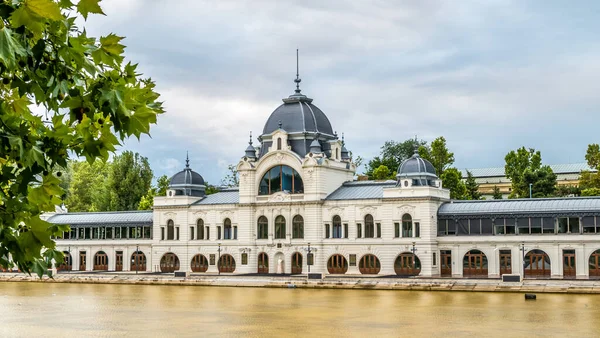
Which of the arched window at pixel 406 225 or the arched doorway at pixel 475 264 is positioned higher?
the arched window at pixel 406 225

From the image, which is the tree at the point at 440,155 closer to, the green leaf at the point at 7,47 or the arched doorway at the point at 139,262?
the arched doorway at the point at 139,262

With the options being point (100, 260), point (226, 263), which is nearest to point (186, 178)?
point (226, 263)

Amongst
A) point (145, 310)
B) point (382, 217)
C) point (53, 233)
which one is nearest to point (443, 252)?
point (382, 217)

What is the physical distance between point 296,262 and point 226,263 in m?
7.65

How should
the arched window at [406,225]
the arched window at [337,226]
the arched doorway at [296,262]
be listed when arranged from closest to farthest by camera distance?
the arched window at [406,225]
the arched window at [337,226]
the arched doorway at [296,262]

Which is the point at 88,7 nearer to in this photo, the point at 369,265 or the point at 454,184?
the point at 369,265

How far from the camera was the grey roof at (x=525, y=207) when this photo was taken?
67.9 meters

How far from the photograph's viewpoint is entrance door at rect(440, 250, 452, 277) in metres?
72.4

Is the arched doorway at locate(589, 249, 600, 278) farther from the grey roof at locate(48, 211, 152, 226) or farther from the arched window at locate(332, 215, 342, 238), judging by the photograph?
the grey roof at locate(48, 211, 152, 226)

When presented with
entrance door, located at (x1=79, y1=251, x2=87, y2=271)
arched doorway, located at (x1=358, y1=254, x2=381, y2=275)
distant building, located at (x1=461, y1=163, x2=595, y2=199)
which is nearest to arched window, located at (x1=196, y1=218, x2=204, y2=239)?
entrance door, located at (x1=79, y1=251, x2=87, y2=271)

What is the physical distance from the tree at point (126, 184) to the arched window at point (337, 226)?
125 feet

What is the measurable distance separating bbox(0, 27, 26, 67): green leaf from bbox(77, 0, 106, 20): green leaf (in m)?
0.61

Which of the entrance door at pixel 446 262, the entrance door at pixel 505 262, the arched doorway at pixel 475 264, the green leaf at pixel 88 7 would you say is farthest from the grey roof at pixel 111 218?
the green leaf at pixel 88 7

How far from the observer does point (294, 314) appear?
45.6m
